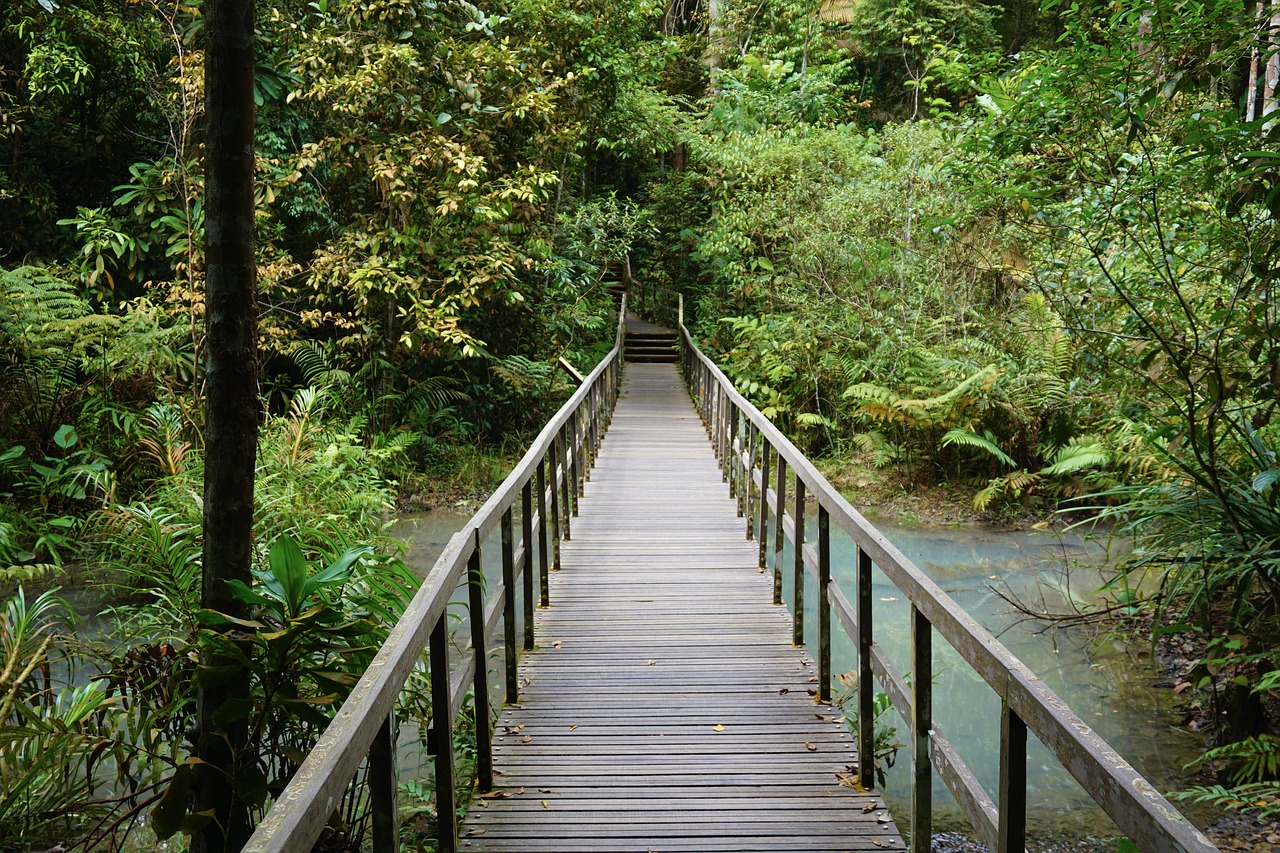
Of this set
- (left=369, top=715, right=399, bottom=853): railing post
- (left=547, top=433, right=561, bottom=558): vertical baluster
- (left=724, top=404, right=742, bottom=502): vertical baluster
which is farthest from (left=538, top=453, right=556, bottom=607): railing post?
(left=369, top=715, right=399, bottom=853): railing post

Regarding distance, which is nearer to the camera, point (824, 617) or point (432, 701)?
point (432, 701)

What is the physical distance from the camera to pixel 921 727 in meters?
2.59

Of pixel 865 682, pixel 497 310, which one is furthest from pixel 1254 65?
pixel 497 310

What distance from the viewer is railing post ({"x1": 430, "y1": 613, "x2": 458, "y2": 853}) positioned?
2668mm

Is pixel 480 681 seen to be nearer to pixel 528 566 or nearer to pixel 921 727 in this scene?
pixel 528 566

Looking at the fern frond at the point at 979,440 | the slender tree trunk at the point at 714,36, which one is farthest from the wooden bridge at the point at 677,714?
the slender tree trunk at the point at 714,36

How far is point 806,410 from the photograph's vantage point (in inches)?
561

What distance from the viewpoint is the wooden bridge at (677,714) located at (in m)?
1.82

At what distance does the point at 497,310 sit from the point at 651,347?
27.6ft

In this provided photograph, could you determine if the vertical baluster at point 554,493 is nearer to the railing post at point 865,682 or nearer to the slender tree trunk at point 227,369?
the railing post at point 865,682

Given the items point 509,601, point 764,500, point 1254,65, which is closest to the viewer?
point 509,601

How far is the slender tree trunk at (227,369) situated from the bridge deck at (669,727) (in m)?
0.80

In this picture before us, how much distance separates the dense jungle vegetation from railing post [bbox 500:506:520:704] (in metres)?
0.45

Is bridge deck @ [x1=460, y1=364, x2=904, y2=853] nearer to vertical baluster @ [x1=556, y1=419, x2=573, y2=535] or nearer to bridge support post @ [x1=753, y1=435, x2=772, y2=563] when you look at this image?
bridge support post @ [x1=753, y1=435, x2=772, y2=563]
